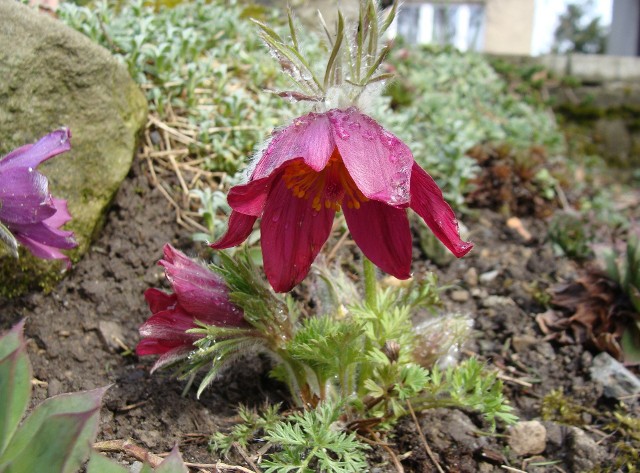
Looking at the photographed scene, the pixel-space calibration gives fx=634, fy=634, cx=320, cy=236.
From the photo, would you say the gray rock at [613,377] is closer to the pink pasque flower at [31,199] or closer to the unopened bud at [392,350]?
the unopened bud at [392,350]

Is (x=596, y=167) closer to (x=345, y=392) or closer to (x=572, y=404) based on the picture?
(x=572, y=404)

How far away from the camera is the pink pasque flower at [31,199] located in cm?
169

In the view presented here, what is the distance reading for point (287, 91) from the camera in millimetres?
1491

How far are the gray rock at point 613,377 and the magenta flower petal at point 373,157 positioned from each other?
1260 mm

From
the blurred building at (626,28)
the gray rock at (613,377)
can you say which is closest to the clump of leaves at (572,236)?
the gray rock at (613,377)

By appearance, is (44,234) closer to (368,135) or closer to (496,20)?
(368,135)

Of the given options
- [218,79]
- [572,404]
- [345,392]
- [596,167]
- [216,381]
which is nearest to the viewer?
[345,392]

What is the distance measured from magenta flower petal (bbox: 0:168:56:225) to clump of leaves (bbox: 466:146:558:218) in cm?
216

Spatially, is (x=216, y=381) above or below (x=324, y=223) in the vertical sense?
below

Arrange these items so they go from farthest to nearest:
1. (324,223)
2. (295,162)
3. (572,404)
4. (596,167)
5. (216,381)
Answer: (596,167) → (572,404) → (216,381) → (324,223) → (295,162)

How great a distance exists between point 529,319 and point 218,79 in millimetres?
1755

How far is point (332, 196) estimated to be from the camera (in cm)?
155

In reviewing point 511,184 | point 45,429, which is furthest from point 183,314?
point 511,184

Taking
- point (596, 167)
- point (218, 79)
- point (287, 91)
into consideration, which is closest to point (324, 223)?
point (287, 91)
